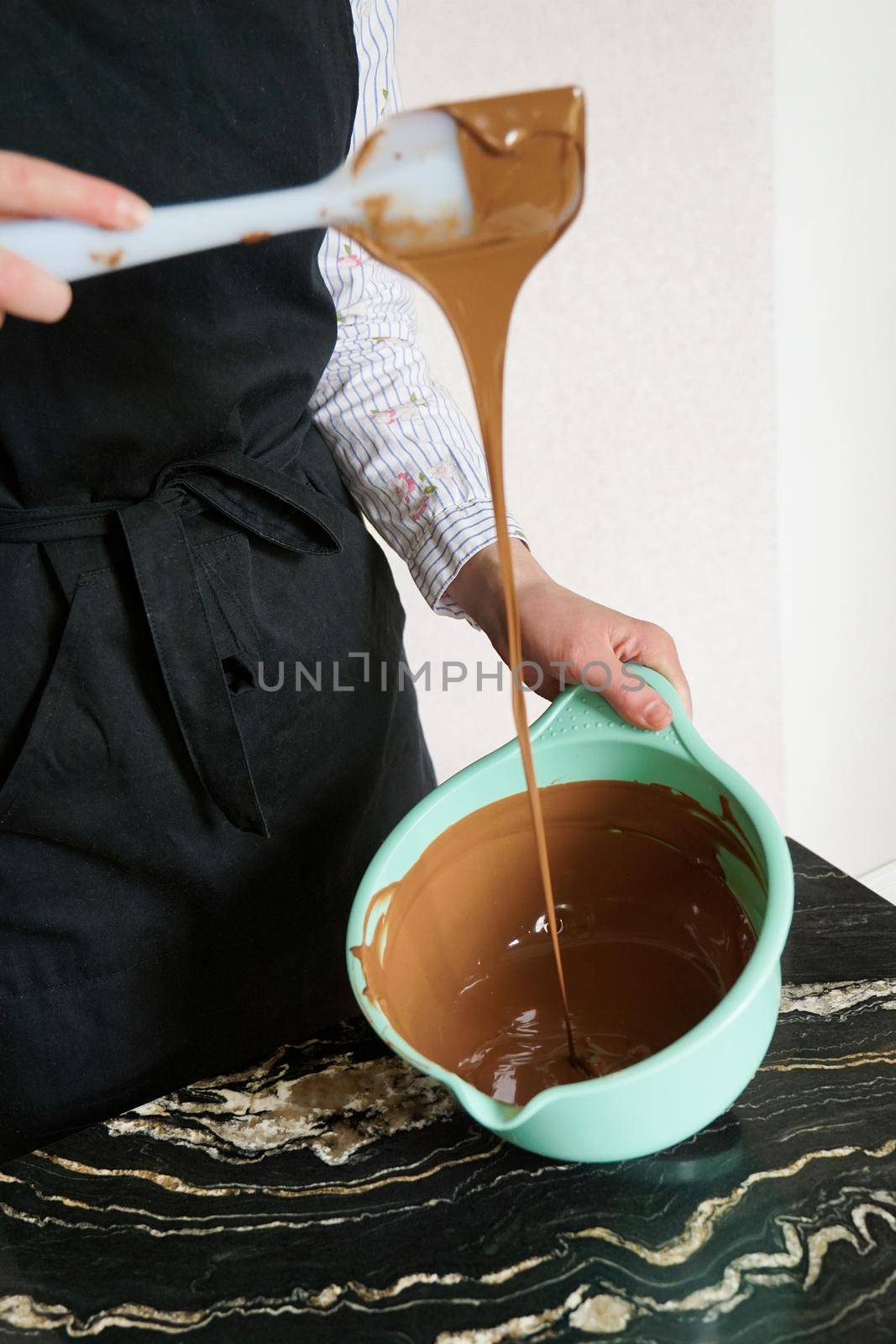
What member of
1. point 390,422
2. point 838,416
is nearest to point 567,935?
point 390,422

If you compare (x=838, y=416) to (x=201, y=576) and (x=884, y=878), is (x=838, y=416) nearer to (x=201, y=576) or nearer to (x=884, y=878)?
(x=884, y=878)

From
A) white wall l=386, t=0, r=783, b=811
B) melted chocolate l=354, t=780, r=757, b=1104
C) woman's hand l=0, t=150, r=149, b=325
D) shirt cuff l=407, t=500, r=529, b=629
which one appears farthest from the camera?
white wall l=386, t=0, r=783, b=811

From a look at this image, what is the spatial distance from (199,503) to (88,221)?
1.10ft

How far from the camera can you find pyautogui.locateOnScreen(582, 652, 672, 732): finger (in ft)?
2.36

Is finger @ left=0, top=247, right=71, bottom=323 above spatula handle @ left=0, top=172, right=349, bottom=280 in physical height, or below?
below

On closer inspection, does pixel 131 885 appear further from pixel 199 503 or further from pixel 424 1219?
pixel 424 1219

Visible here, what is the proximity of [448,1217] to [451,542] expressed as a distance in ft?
1.70

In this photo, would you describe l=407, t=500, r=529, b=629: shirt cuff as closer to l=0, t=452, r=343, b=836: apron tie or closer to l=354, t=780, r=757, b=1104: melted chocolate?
l=0, t=452, r=343, b=836: apron tie

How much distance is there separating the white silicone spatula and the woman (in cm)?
18

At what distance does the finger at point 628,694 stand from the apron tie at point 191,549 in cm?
25

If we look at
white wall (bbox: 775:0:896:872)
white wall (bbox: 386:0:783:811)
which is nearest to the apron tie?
white wall (bbox: 386:0:783:811)

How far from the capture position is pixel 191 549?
0.83 m

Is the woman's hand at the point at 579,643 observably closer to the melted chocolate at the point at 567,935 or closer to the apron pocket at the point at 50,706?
the melted chocolate at the point at 567,935

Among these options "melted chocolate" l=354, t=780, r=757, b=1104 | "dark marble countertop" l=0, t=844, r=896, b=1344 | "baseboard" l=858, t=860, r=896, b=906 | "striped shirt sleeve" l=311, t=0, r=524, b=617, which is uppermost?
"striped shirt sleeve" l=311, t=0, r=524, b=617
